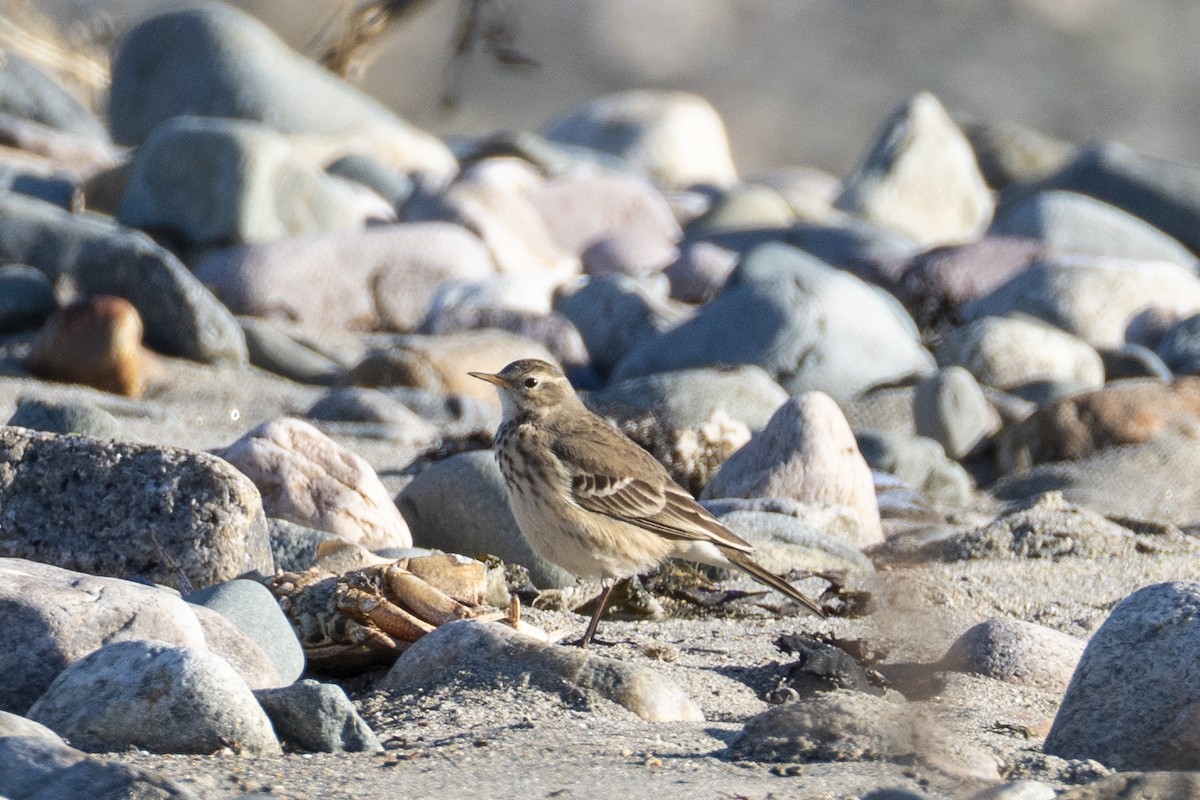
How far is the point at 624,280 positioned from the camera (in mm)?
12984

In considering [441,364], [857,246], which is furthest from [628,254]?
[441,364]

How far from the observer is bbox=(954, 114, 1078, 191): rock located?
2280 centimetres

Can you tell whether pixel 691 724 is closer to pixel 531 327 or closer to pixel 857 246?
pixel 531 327

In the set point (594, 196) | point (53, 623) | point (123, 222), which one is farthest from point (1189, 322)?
point (53, 623)

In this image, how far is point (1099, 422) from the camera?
10000 millimetres

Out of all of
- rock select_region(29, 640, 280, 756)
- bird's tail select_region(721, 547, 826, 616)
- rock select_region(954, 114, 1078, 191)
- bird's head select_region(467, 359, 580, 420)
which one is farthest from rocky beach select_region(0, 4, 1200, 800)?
rock select_region(954, 114, 1078, 191)

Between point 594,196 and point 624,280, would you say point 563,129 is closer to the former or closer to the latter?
point 594,196

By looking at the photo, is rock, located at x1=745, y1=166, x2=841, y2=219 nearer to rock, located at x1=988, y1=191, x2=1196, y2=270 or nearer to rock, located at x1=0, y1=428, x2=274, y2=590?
rock, located at x1=988, y1=191, x2=1196, y2=270

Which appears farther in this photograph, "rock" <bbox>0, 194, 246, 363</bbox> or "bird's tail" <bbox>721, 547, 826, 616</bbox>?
"rock" <bbox>0, 194, 246, 363</bbox>

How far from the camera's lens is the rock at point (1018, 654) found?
524 centimetres

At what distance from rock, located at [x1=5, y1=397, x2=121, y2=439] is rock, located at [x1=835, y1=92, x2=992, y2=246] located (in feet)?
43.0

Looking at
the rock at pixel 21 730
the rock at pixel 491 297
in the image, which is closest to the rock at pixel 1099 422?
the rock at pixel 491 297

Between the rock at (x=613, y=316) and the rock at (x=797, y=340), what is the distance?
1.52 feet

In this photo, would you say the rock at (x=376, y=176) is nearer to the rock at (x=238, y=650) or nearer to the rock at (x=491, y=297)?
the rock at (x=491, y=297)
